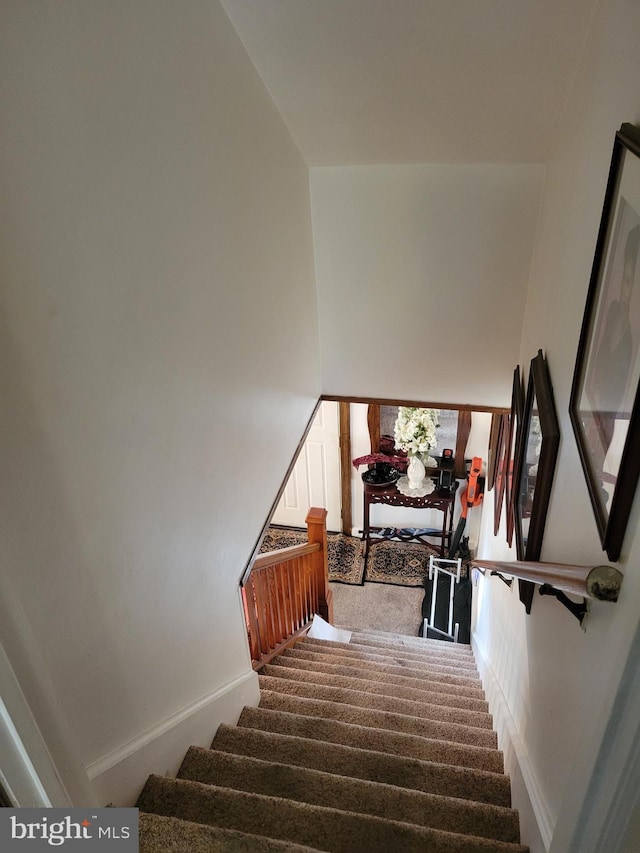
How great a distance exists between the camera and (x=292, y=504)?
17.4 feet

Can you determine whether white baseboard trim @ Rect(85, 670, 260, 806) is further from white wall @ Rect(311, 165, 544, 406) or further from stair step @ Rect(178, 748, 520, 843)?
white wall @ Rect(311, 165, 544, 406)

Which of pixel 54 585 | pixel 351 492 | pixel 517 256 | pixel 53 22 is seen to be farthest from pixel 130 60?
pixel 351 492

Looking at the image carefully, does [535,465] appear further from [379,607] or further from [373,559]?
[373,559]

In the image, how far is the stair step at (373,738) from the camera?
6.50 ft

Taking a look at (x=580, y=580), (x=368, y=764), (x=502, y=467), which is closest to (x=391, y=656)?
(x=502, y=467)

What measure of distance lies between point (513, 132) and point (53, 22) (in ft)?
6.38

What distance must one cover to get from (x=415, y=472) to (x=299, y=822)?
A: 10.6 feet

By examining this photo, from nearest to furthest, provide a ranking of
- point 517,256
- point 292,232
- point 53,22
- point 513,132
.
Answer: point 53,22
point 513,132
point 292,232
point 517,256

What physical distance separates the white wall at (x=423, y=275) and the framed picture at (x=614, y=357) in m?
1.60

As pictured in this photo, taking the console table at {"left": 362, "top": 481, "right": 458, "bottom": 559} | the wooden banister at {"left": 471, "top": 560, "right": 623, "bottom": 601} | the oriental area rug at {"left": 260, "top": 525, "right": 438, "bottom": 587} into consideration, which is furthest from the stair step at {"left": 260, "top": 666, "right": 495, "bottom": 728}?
the oriental area rug at {"left": 260, "top": 525, "right": 438, "bottom": 587}

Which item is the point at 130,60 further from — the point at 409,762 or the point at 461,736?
the point at 461,736

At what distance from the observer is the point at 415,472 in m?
4.45

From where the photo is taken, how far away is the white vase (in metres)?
4.43

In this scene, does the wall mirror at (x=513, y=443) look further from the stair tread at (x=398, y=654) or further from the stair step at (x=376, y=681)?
the stair tread at (x=398, y=654)
